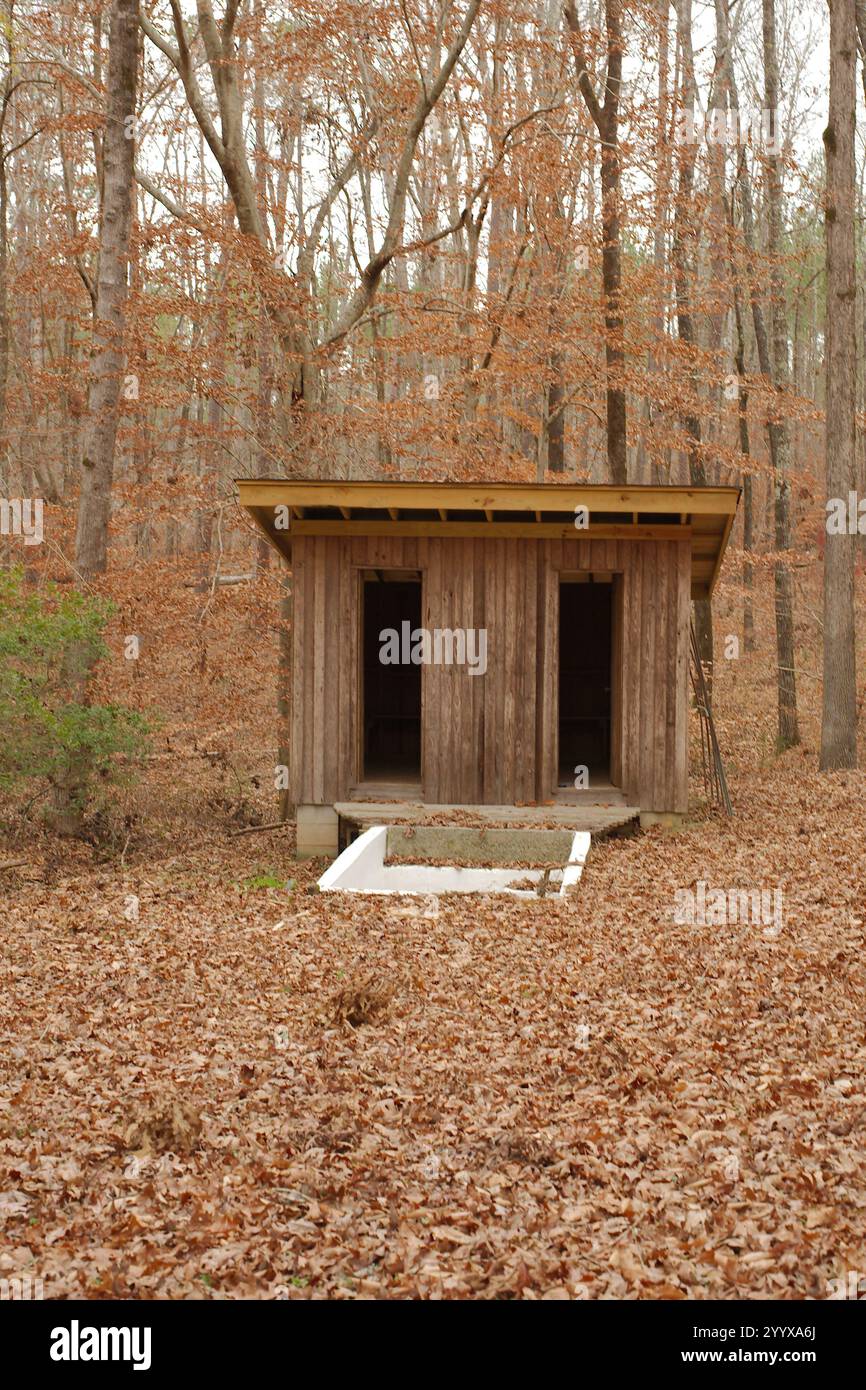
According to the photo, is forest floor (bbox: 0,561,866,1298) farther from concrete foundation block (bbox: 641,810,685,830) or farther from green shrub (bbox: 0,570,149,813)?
concrete foundation block (bbox: 641,810,685,830)

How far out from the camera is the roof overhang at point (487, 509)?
10789 millimetres

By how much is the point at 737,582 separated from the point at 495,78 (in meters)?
11.0

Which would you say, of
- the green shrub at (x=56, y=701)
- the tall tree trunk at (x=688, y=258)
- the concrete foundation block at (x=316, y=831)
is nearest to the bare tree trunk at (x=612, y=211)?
the tall tree trunk at (x=688, y=258)

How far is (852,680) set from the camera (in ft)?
50.9

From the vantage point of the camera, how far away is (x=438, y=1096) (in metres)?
5.12

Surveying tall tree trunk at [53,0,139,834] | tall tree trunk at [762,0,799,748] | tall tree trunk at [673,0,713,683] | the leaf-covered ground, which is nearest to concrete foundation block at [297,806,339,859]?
the leaf-covered ground

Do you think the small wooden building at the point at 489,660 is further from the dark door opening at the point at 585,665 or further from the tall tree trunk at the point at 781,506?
the tall tree trunk at the point at 781,506

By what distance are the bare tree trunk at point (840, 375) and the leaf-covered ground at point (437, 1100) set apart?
7.09 m

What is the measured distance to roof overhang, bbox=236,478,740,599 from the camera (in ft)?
35.4

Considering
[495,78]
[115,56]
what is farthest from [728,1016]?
[495,78]

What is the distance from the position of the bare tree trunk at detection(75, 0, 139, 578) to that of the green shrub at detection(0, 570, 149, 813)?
1.49 m

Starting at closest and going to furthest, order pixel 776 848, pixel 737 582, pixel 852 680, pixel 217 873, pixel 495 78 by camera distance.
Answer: pixel 776 848, pixel 217 873, pixel 852 680, pixel 495 78, pixel 737 582

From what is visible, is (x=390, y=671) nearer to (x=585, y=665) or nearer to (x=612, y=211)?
(x=585, y=665)
